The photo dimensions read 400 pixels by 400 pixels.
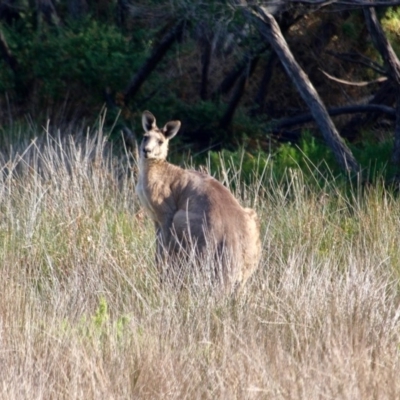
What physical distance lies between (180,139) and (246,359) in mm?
8266

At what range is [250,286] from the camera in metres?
6.16

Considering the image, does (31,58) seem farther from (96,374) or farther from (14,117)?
(96,374)

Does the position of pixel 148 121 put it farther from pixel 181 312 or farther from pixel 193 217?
pixel 181 312

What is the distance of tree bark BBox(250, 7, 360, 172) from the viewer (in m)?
10.3

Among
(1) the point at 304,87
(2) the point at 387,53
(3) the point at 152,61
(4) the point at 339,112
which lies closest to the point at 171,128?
(1) the point at 304,87

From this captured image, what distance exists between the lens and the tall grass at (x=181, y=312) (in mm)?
4736

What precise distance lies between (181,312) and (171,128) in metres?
2.04

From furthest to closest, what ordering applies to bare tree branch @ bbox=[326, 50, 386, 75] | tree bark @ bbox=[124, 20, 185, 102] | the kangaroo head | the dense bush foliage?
bare tree branch @ bbox=[326, 50, 386, 75]
tree bark @ bbox=[124, 20, 185, 102]
the dense bush foliage
the kangaroo head

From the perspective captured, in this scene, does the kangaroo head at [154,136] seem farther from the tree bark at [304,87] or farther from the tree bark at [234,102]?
the tree bark at [234,102]

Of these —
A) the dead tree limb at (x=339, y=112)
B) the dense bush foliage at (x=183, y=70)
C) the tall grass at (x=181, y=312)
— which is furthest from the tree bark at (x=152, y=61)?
the tall grass at (x=181, y=312)

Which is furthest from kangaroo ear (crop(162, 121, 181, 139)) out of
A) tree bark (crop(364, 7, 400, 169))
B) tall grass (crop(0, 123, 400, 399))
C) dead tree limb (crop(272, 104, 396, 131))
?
dead tree limb (crop(272, 104, 396, 131))

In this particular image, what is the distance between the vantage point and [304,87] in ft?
35.0

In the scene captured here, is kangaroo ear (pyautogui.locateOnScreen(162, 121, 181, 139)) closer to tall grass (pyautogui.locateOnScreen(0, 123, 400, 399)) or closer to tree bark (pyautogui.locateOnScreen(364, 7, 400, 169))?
tall grass (pyautogui.locateOnScreen(0, 123, 400, 399))

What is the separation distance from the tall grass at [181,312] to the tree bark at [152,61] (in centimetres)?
524
